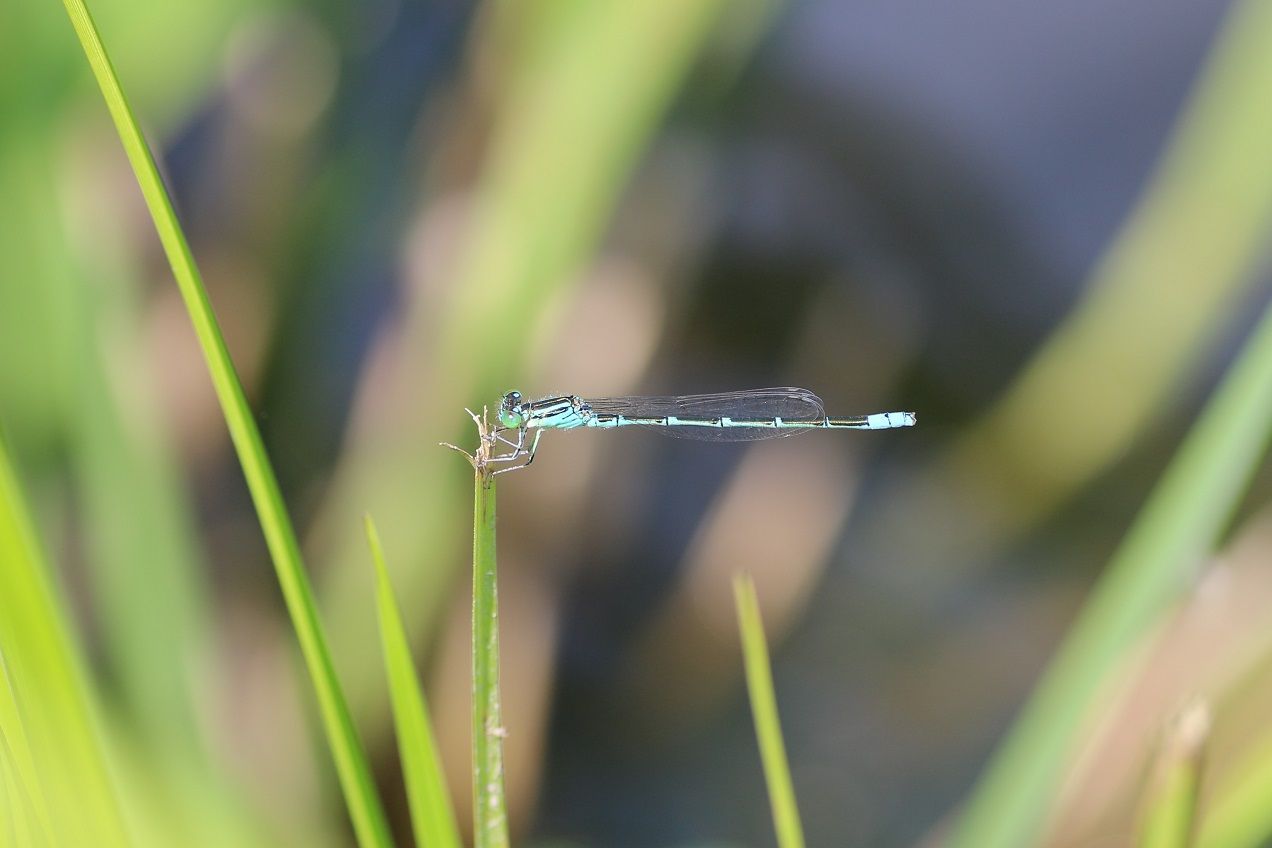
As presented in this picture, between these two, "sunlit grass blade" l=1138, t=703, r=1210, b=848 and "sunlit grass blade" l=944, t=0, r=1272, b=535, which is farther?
"sunlit grass blade" l=944, t=0, r=1272, b=535

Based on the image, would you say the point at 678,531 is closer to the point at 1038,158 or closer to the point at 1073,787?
the point at 1073,787

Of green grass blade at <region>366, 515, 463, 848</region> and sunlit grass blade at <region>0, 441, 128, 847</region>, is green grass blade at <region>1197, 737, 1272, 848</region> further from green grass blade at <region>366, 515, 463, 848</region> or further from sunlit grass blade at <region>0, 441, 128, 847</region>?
sunlit grass blade at <region>0, 441, 128, 847</region>

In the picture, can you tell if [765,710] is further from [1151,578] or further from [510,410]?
[510,410]

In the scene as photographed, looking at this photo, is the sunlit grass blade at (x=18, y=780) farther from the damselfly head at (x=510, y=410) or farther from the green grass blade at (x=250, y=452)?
the damselfly head at (x=510, y=410)

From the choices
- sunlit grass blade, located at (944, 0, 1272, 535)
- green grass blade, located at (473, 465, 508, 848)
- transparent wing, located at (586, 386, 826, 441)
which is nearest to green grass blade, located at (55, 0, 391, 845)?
green grass blade, located at (473, 465, 508, 848)

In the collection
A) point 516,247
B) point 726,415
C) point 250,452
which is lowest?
point 250,452

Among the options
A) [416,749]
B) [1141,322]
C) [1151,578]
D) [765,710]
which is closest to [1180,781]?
[765,710]

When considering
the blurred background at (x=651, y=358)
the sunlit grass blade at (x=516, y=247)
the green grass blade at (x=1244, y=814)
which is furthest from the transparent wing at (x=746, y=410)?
the green grass blade at (x=1244, y=814)
